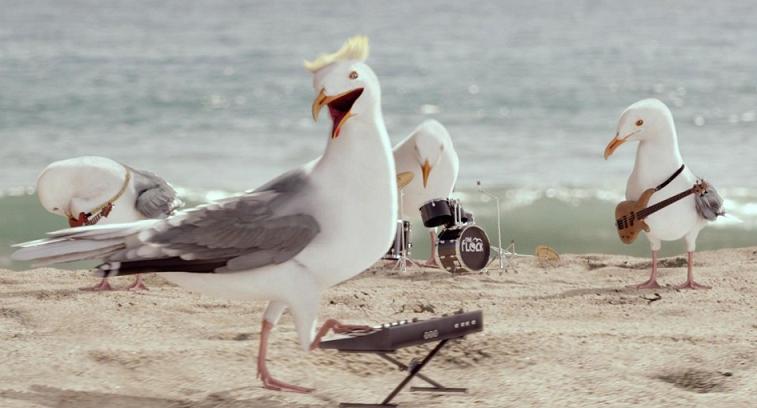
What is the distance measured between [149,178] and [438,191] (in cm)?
210

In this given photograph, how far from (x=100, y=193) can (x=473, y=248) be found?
2.40 meters

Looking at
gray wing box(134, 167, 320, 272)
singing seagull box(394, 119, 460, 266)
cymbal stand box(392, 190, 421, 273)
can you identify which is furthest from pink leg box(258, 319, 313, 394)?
singing seagull box(394, 119, 460, 266)

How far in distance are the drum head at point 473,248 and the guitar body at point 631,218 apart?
88cm

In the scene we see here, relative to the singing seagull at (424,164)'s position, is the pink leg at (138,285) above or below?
below

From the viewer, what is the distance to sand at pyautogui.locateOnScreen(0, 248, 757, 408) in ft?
18.3

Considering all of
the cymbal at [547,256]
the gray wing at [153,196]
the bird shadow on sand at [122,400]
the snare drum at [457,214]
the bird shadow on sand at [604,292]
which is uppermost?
the gray wing at [153,196]

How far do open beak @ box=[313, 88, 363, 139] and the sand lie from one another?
1.25 metres

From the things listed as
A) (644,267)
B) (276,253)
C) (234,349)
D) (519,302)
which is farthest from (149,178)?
(644,267)

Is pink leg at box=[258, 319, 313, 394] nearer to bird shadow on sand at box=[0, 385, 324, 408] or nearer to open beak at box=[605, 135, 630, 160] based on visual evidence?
bird shadow on sand at box=[0, 385, 324, 408]

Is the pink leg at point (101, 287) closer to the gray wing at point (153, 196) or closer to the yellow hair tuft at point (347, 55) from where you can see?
the gray wing at point (153, 196)

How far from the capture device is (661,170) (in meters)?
7.77

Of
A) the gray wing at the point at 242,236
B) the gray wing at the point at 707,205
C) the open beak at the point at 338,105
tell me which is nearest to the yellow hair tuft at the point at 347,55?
the open beak at the point at 338,105

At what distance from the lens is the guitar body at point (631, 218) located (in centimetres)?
777

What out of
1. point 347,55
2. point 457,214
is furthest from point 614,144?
point 347,55
